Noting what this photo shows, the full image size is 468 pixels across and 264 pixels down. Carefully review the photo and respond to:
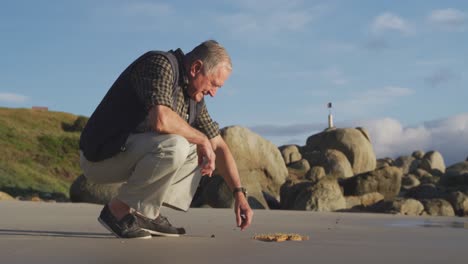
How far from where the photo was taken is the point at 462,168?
3397 cm

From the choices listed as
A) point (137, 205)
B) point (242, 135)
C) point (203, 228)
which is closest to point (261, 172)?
point (242, 135)

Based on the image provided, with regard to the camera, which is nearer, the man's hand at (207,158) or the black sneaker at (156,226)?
the man's hand at (207,158)

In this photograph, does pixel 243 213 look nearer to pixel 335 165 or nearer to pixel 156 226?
pixel 156 226

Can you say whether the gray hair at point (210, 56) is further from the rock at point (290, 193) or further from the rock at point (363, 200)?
the rock at point (363, 200)

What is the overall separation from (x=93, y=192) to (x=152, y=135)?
33.9ft

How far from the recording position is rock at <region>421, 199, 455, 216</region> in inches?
539

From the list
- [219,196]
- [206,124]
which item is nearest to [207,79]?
[206,124]

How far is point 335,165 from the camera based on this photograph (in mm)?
29781

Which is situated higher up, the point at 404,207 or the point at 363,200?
the point at 404,207

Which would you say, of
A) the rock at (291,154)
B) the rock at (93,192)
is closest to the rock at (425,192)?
the rock at (93,192)

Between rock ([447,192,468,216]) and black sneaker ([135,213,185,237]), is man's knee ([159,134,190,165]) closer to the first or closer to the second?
black sneaker ([135,213,185,237])

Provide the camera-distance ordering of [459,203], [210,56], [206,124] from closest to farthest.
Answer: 1. [210,56]
2. [206,124]
3. [459,203]

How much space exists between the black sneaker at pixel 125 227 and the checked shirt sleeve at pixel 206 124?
0.73m

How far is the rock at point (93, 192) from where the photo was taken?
1388 centimetres
